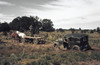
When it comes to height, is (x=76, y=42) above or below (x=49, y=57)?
above

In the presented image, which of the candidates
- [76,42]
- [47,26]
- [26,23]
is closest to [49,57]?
[76,42]

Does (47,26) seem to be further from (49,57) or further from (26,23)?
(49,57)

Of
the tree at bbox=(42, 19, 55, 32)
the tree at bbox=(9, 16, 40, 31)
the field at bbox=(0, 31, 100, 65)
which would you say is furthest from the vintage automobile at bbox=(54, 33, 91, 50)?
the tree at bbox=(42, 19, 55, 32)

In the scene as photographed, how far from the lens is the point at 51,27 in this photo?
8094 cm

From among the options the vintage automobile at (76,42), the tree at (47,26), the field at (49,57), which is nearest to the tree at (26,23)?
the tree at (47,26)

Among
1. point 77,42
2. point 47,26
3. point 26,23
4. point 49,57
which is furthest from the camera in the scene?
point 47,26

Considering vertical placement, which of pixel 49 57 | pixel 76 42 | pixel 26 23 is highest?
pixel 26 23

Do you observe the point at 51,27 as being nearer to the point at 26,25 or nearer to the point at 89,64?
the point at 26,25

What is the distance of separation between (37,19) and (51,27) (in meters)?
18.8

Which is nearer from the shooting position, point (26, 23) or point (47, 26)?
point (26, 23)

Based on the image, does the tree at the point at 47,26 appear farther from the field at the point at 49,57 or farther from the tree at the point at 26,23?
the field at the point at 49,57

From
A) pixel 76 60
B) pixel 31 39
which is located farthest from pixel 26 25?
pixel 76 60

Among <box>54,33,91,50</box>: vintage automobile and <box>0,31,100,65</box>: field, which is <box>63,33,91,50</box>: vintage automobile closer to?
<box>54,33,91,50</box>: vintage automobile

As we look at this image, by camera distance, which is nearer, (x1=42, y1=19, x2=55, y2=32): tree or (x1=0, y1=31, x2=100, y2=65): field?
(x1=0, y1=31, x2=100, y2=65): field
